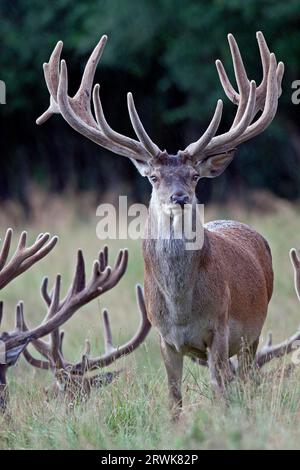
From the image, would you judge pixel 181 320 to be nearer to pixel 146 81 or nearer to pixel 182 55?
pixel 182 55

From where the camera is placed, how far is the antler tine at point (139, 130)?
5.79m

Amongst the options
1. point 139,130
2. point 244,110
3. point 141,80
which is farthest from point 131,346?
point 141,80

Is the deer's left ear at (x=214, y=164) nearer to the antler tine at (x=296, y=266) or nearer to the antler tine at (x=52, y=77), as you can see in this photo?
the antler tine at (x=296, y=266)

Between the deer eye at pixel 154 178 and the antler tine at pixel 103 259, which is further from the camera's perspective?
the antler tine at pixel 103 259

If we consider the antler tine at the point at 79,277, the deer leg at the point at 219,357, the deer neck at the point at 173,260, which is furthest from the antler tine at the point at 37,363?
the deer leg at the point at 219,357

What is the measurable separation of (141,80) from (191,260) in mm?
16533

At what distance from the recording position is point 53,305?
6.96 m

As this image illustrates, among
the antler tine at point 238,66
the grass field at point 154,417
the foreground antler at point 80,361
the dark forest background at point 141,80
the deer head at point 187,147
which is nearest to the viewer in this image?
the grass field at point 154,417

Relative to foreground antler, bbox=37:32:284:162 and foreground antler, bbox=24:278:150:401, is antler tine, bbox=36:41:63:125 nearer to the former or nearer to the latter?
foreground antler, bbox=37:32:284:162

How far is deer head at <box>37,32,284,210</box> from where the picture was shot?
584 cm

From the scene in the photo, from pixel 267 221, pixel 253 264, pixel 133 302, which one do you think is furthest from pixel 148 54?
pixel 253 264

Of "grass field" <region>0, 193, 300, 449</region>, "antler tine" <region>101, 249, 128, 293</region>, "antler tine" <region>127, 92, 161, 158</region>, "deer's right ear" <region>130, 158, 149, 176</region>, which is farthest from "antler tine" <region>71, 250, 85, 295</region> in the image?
"antler tine" <region>127, 92, 161, 158</region>

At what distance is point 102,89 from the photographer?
74.6ft

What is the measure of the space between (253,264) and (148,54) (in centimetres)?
1458
